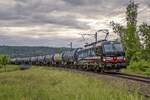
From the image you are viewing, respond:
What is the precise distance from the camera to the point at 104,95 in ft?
57.7

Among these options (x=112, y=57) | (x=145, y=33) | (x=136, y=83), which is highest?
(x=145, y=33)

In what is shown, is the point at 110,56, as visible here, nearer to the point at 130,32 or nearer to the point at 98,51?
the point at 98,51

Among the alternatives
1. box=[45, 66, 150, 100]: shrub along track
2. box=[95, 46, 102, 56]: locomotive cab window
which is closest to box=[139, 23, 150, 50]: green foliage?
box=[95, 46, 102, 56]: locomotive cab window

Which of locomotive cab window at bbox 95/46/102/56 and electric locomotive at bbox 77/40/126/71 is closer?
electric locomotive at bbox 77/40/126/71

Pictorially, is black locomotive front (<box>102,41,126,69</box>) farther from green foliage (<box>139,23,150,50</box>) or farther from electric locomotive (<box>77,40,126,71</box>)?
green foliage (<box>139,23,150,50</box>)

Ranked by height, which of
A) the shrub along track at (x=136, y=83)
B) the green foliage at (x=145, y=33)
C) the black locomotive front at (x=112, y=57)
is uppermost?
the green foliage at (x=145, y=33)

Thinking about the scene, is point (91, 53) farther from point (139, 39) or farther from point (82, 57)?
point (139, 39)

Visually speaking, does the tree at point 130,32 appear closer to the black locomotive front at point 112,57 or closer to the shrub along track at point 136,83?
the black locomotive front at point 112,57

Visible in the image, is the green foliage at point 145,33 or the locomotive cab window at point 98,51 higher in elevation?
the green foliage at point 145,33

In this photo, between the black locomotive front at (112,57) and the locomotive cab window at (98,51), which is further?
the locomotive cab window at (98,51)

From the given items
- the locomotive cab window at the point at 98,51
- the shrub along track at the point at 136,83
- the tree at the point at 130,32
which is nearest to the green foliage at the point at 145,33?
the tree at the point at 130,32

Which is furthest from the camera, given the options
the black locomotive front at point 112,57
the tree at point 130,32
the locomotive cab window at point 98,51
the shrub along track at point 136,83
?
the tree at point 130,32

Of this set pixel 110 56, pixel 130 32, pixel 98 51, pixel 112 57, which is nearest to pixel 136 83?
pixel 112 57

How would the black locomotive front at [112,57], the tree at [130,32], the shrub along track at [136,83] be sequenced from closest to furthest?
the shrub along track at [136,83]
the black locomotive front at [112,57]
the tree at [130,32]
